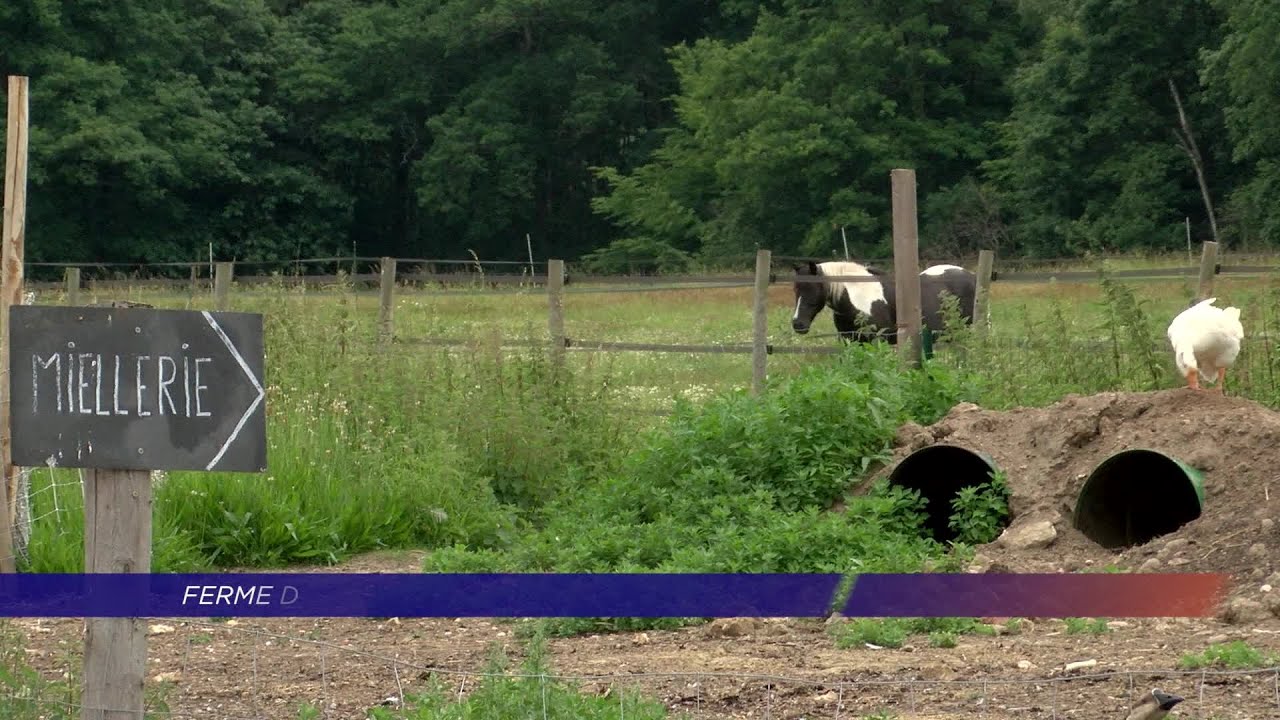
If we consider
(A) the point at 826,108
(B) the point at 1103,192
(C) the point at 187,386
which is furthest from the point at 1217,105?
(C) the point at 187,386

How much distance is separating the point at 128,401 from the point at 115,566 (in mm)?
445

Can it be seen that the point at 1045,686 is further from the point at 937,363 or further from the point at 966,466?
the point at 937,363

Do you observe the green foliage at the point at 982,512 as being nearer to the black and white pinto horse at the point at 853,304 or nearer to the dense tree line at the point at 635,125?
the black and white pinto horse at the point at 853,304

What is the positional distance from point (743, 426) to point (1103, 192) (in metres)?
36.0

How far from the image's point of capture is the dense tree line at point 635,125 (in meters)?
41.7

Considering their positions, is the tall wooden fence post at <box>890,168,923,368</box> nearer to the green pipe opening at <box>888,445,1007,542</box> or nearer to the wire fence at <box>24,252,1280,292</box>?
the wire fence at <box>24,252,1280,292</box>

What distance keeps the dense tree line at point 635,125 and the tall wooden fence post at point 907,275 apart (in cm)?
2829

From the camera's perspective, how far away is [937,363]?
32.7ft

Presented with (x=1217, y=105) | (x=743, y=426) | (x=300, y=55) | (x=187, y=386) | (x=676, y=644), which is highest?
(x=300, y=55)

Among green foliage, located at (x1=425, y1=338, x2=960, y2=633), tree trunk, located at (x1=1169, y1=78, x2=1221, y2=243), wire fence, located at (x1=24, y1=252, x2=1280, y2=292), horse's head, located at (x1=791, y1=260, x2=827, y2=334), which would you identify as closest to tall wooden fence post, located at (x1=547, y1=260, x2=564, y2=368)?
wire fence, located at (x1=24, y1=252, x2=1280, y2=292)

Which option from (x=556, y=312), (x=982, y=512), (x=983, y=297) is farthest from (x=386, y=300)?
(x=982, y=512)

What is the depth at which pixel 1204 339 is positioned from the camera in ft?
27.2
